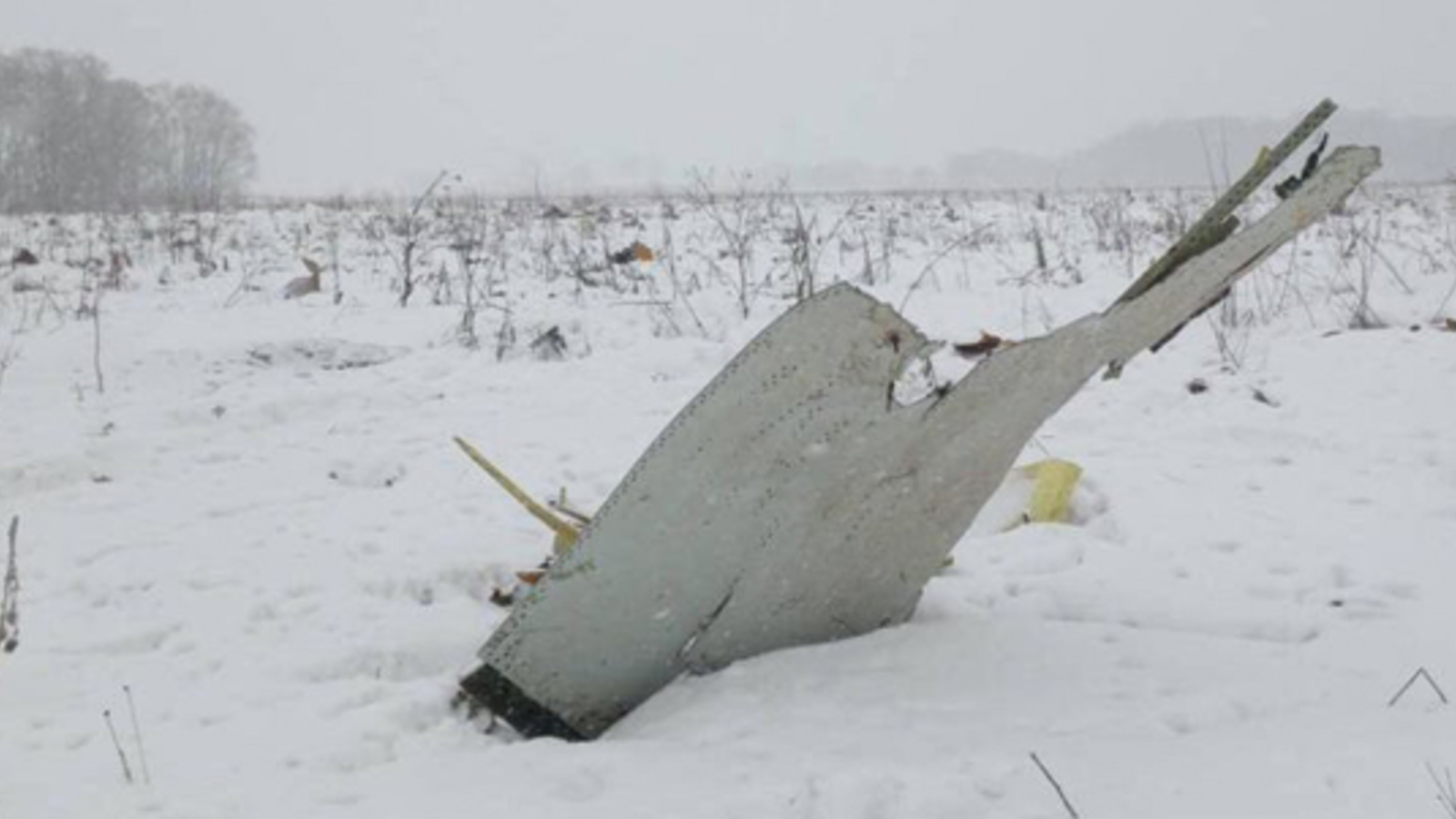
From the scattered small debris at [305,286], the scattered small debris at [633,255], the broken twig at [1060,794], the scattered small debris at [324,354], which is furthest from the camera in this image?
the scattered small debris at [633,255]

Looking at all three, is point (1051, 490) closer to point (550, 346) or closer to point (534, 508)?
point (534, 508)

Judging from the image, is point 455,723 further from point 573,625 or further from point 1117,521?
point 1117,521

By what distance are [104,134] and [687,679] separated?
181ft

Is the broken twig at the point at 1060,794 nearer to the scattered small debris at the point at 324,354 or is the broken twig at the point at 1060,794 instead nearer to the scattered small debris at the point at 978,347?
the scattered small debris at the point at 978,347

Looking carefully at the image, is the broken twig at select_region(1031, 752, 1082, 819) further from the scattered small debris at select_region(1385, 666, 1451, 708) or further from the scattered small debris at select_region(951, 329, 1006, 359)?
the scattered small debris at select_region(951, 329, 1006, 359)

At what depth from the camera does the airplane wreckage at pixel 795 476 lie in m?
1.80

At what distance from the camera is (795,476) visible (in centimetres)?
190

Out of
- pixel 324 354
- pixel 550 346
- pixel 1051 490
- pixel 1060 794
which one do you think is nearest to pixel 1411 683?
pixel 1060 794

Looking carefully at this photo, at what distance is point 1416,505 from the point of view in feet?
9.75

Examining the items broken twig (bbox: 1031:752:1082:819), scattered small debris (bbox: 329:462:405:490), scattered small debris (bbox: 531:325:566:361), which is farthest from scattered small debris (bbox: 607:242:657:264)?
broken twig (bbox: 1031:752:1082:819)

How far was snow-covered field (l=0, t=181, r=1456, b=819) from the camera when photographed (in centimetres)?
170

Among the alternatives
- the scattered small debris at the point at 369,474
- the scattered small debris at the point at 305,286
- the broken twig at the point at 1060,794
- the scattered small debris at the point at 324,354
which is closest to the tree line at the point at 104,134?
the scattered small debris at the point at 305,286

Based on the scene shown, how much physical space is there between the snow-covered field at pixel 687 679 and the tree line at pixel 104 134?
2987 cm

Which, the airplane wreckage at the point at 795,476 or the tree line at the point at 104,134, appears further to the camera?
the tree line at the point at 104,134
